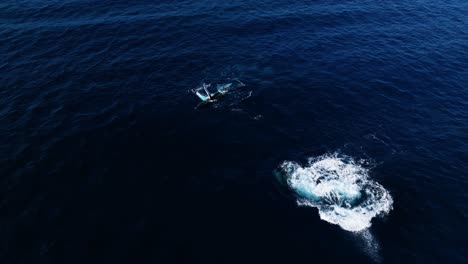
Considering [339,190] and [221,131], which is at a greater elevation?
[221,131]

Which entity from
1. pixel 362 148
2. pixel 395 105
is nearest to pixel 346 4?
pixel 395 105

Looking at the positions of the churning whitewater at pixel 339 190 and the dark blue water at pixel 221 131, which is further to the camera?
the churning whitewater at pixel 339 190

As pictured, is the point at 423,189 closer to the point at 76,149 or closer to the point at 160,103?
the point at 160,103

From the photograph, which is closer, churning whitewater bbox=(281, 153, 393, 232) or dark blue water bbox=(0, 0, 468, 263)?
dark blue water bbox=(0, 0, 468, 263)
